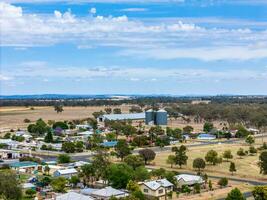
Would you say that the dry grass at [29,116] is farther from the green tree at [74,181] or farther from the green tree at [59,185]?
the green tree at [59,185]

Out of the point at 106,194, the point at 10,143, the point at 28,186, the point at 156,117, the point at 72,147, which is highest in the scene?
the point at 156,117

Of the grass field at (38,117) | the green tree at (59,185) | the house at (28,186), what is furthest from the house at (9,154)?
the grass field at (38,117)

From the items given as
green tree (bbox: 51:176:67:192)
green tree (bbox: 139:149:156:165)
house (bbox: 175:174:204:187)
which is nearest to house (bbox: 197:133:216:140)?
green tree (bbox: 139:149:156:165)

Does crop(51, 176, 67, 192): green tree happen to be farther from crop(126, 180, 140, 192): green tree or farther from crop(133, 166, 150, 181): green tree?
crop(133, 166, 150, 181): green tree

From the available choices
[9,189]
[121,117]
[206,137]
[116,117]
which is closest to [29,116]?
[116,117]

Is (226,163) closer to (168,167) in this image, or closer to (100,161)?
(168,167)

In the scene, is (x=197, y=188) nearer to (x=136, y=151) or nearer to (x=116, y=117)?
(x=136, y=151)

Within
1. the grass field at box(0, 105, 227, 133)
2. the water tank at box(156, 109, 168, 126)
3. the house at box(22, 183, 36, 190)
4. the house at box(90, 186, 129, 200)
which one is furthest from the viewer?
the grass field at box(0, 105, 227, 133)

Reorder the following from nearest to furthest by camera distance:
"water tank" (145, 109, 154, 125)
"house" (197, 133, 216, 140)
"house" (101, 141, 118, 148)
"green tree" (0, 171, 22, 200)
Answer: "green tree" (0, 171, 22, 200) < "house" (101, 141, 118, 148) < "house" (197, 133, 216, 140) < "water tank" (145, 109, 154, 125)
